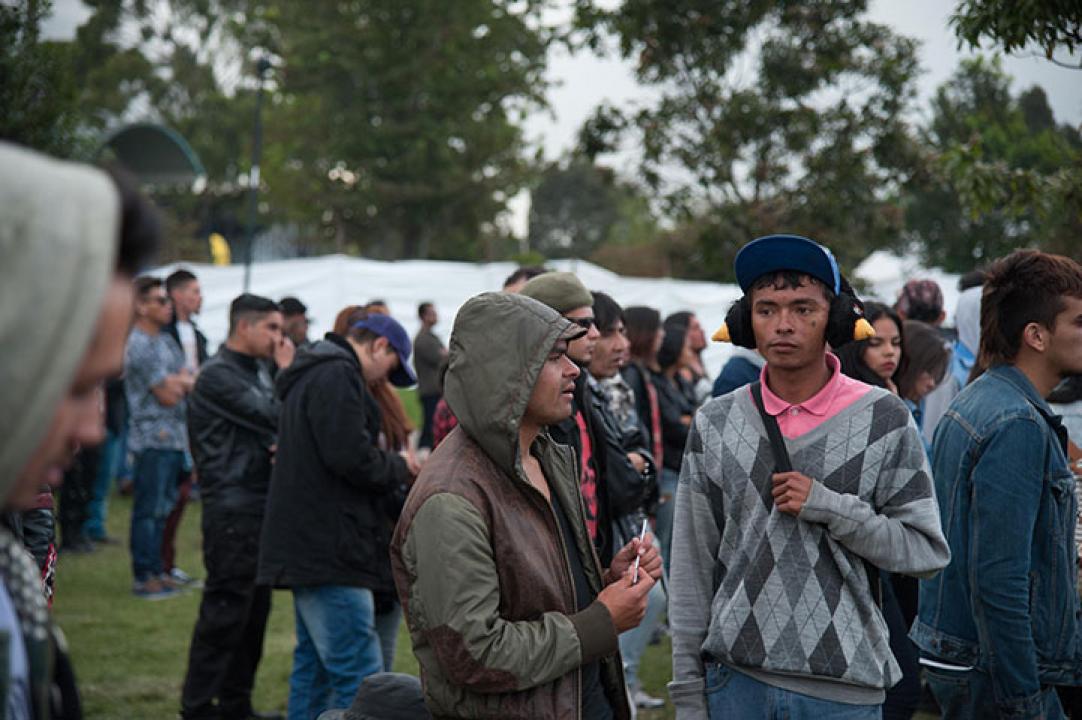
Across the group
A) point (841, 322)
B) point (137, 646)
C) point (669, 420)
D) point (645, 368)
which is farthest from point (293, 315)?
point (841, 322)

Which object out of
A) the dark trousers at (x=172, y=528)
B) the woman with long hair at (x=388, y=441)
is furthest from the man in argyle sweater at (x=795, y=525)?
the dark trousers at (x=172, y=528)

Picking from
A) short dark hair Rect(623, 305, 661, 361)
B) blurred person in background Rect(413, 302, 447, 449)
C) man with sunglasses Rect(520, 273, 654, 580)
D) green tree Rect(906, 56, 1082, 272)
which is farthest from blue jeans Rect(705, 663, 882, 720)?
blurred person in background Rect(413, 302, 447, 449)

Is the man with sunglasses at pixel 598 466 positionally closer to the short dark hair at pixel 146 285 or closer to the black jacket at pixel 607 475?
the black jacket at pixel 607 475

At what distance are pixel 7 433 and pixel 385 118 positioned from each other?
42.4 meters

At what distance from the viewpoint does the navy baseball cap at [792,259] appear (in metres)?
3.30

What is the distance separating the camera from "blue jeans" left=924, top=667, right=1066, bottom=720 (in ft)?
11.8

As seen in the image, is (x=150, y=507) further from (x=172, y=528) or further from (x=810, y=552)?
(x=810, y=552)

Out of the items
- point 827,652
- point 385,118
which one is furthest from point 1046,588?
point 385,118

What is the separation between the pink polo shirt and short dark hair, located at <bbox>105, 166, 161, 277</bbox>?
2.04 metres

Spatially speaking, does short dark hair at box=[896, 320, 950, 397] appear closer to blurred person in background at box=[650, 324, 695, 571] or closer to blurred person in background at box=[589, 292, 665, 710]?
blurred person in background at box=[589, 292, 665, 710]

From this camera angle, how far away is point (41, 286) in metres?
1.35

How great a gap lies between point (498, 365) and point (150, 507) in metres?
7.04

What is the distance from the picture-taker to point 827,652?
3.00 metres

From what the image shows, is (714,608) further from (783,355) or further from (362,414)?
(362,414)
